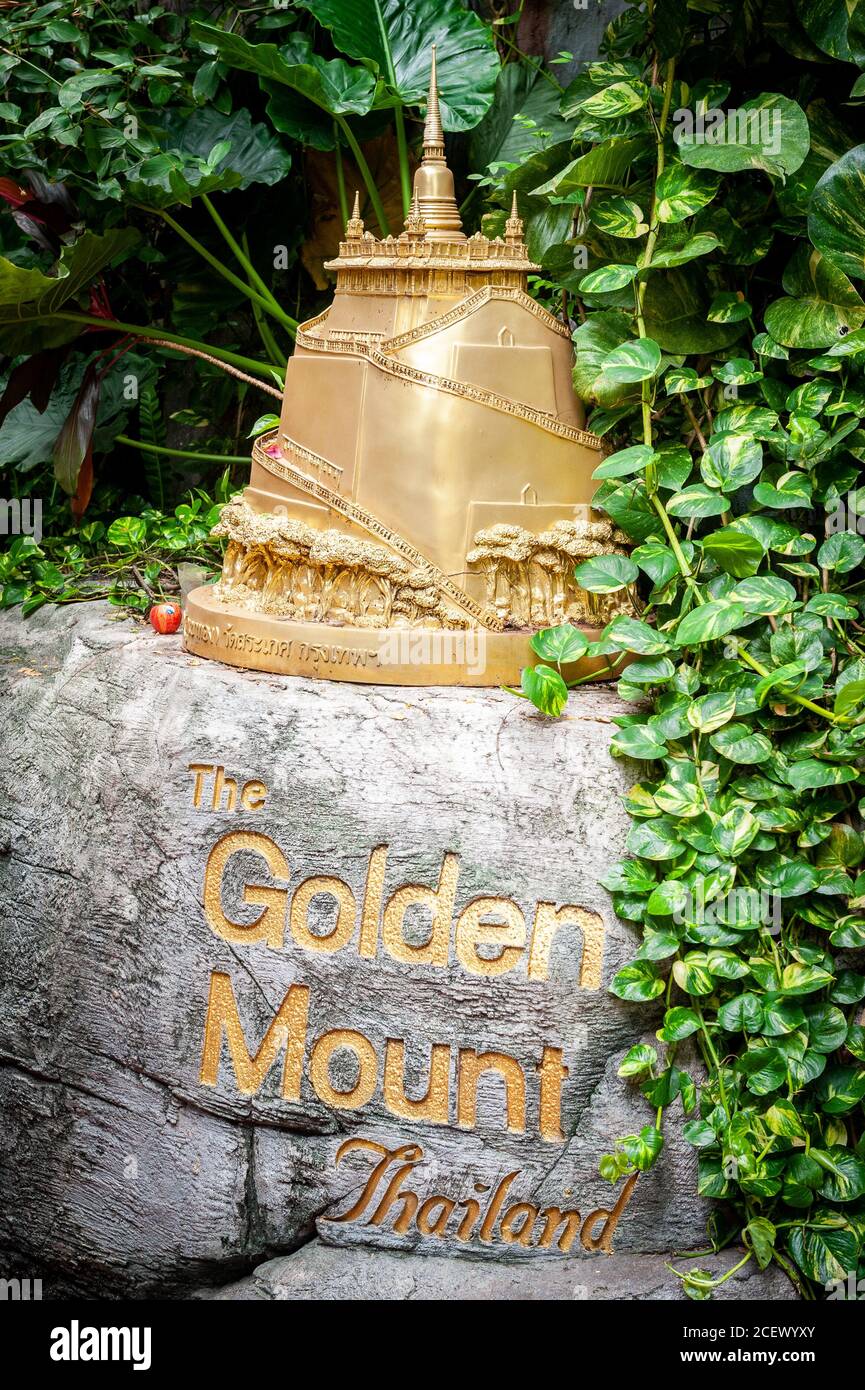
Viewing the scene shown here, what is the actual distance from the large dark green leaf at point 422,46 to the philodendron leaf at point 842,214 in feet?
5.28

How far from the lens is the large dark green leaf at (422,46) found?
359 centimetres

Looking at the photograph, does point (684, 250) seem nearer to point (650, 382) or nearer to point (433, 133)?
A: point (650, 382)

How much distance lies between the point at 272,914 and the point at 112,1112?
20.5 inches

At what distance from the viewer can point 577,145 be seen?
9.21ft

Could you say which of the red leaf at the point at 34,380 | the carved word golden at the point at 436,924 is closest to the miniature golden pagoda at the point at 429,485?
the carved word golden at the point at 436,924

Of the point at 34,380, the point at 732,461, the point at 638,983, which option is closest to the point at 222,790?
the point at 638,983

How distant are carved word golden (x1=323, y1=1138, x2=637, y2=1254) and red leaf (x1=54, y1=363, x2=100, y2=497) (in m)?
2.04

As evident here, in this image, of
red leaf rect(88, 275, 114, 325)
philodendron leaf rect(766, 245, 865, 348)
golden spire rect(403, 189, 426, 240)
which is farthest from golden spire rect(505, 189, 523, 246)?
Answer: red leaf rect(88, 275, 114, 325)

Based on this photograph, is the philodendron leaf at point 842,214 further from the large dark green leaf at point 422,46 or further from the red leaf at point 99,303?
the red leaf at point 99,303

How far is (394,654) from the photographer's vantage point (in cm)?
247

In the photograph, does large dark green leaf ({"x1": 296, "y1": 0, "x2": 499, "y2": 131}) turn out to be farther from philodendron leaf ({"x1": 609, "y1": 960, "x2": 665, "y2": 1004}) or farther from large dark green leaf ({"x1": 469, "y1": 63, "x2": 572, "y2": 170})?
philodendron leaf ({"x1": 609, "y1": 960, "x2": 665, "y2": 1004})

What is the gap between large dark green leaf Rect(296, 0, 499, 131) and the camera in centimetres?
359

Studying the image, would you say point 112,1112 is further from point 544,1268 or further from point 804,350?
point 804,350

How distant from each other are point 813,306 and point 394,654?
1040mm
